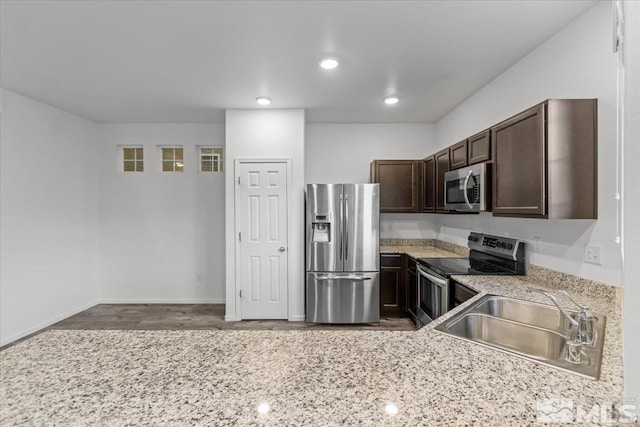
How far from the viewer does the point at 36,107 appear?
3.77m

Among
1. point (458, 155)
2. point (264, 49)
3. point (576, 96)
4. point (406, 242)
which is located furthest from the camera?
point (406, 242)

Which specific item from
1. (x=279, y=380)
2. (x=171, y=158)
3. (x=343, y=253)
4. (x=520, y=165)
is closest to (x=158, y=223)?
(x=171, y=158)

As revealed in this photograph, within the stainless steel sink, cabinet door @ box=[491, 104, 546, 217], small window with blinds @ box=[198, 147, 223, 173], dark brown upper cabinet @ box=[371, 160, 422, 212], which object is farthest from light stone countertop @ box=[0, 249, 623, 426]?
small window with blinds @ box=[198, 147, 223, 173]

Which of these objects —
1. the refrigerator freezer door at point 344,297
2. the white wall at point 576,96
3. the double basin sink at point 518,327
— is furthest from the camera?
the refrigerator freezer door at point 344,297

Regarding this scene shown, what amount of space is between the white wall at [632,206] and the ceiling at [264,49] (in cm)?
159

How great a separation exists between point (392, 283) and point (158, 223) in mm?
3551

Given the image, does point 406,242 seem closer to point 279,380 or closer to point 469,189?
point 469,189

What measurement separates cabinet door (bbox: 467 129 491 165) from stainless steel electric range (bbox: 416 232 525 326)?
2.52ft

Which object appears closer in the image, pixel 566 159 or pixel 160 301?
pixel 566 159

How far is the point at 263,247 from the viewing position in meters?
4.10

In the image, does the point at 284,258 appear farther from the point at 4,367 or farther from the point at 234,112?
the point at 4,367

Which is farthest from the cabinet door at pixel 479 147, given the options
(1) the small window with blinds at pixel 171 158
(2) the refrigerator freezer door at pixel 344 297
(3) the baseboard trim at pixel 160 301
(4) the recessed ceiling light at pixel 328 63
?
(1) the small window with blinds at pixel 171 158

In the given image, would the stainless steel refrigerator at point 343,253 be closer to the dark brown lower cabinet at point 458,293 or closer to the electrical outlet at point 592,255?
the dark brown lower cabinet at point 458,293

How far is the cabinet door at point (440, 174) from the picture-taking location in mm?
3516
